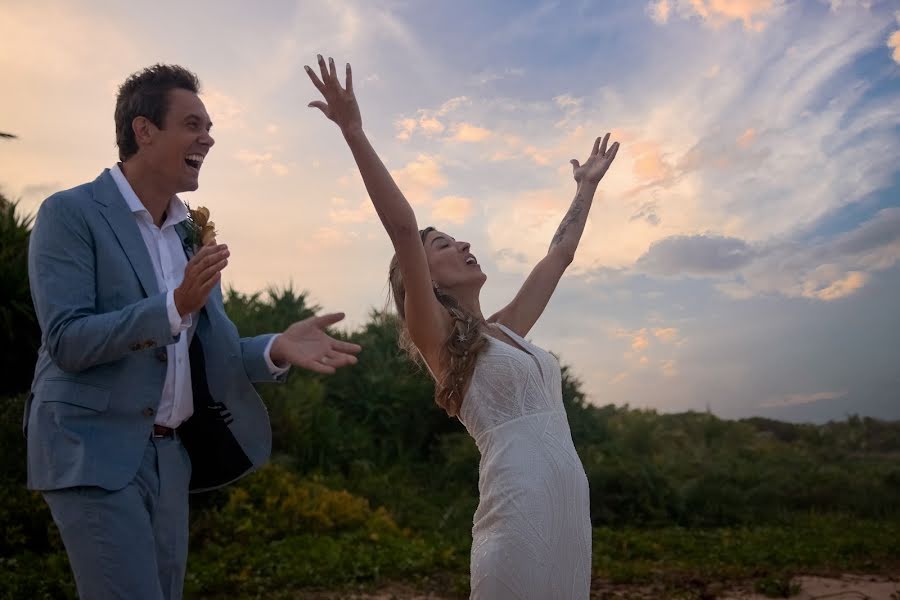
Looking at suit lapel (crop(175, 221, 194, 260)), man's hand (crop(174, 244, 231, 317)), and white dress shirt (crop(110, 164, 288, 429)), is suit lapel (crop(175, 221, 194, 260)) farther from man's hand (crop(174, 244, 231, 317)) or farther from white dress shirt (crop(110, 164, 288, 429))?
man's hand (crop(174, 244, 231, 317))

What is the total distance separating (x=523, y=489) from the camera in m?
2.69

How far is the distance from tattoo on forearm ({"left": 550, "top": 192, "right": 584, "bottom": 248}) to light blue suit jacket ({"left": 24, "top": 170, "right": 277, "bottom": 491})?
1.64m

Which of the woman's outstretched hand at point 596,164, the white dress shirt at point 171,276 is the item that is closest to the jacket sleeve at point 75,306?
the white dress shirt at point 171,276

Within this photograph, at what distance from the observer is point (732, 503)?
1094 centimetres

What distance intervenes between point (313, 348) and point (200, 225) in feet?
2.07

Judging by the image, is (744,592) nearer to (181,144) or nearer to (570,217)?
(570,217)

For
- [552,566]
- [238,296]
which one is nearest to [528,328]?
[552,566]

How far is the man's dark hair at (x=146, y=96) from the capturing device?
2.58 m

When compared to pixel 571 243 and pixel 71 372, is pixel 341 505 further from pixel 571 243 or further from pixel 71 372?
pixel 71 372

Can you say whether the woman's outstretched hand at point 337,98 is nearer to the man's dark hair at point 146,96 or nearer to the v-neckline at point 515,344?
the man's dark hair at point 146,96

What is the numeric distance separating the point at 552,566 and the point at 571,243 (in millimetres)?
1575

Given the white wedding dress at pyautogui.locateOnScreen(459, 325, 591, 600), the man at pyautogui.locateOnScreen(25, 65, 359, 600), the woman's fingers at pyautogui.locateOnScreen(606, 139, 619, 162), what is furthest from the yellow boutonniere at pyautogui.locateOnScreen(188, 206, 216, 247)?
the woman's fingers at pyautogui.locateOnScreen(606, 139, 619, 162)

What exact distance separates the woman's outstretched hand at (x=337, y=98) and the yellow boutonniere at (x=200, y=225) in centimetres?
54

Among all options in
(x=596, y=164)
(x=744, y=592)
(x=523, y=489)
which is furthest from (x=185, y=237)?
(x=744, y=592)
